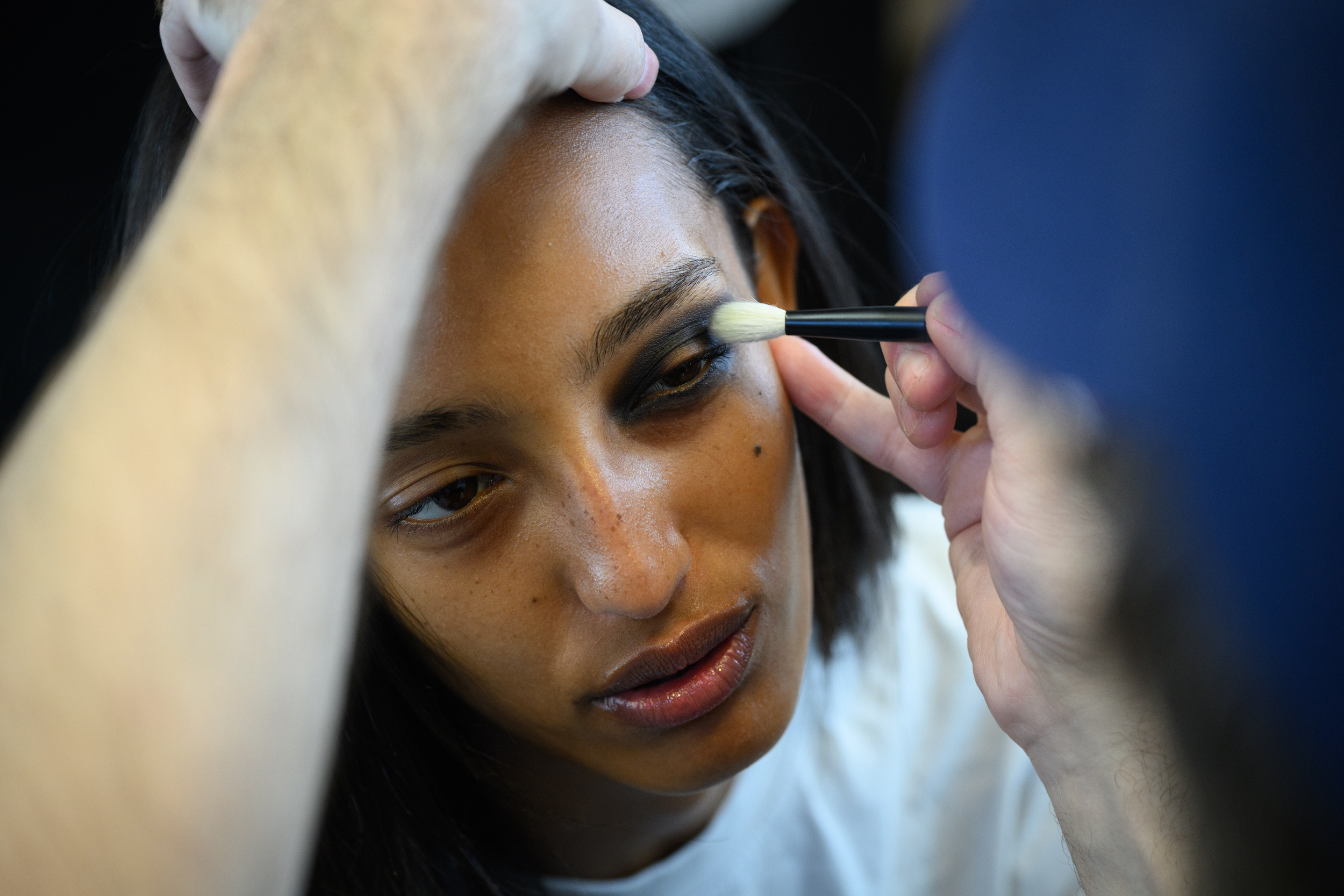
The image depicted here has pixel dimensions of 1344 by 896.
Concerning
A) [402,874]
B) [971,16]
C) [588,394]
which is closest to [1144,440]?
[971,16]

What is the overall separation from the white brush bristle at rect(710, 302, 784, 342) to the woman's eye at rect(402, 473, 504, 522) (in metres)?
0.23

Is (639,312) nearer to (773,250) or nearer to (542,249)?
(542,249)

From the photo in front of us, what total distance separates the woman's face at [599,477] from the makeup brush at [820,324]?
2 cm

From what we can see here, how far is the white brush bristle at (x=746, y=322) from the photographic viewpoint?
80cm

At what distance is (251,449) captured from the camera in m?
0.41

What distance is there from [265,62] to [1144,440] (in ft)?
1.81

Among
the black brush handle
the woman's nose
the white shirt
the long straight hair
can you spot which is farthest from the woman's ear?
the white shirt

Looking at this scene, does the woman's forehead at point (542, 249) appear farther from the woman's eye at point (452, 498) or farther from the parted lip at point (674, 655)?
the parted lip at point (674, 655)

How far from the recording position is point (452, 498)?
79cm

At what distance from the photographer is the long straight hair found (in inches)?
36.9

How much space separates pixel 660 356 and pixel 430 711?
491mm

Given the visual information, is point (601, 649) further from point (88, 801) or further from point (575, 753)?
point (88, 801)

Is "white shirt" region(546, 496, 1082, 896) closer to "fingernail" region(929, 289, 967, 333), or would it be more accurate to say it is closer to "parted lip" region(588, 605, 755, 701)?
"parted lip" region(588, 605, 755, 701)

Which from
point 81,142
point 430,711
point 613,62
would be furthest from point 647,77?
point 81,142
